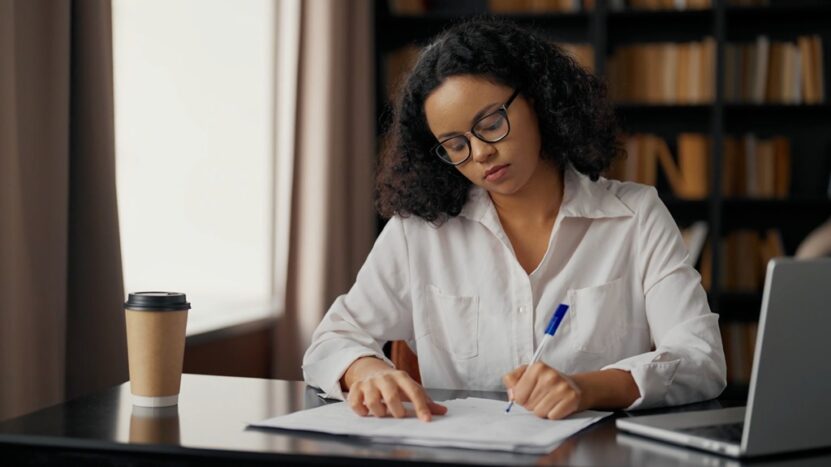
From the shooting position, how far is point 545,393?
144 cm

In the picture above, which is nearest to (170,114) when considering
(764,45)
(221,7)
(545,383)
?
(221,7)

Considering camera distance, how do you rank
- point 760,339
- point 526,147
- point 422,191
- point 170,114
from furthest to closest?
point 170,114, point 422,191, point 526,147, point 760,339

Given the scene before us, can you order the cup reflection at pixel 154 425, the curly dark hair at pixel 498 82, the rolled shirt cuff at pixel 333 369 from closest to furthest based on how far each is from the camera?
the cup reflection at pixel 154 425
the rolled shirt cuff at pixel 333 369
the curly dark hair at pixel 498 82

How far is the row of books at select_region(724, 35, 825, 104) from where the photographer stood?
4254 mm

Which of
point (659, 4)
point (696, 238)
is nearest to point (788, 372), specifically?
point (696, 238)

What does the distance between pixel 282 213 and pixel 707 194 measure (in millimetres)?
1767

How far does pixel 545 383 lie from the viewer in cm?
145

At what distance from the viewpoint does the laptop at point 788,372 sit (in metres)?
1.18

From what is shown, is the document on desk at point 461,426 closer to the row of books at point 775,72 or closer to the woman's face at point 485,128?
the woman's face at point 485,128

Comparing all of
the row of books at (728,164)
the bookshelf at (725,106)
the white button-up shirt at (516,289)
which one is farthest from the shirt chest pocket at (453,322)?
the bookshelf at (725,106)

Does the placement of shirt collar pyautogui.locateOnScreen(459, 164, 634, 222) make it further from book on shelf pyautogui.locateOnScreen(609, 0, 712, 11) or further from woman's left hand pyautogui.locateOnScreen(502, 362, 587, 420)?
book on shelf pyautogui.locateOnScreen(609, 0, 712, 11)

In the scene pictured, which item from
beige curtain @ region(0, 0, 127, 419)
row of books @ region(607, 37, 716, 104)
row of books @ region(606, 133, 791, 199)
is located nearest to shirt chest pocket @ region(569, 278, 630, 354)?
beige curtain @ region(0, 0, 127, 419)

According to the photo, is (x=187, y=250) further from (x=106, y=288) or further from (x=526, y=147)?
(x=526, y=147)

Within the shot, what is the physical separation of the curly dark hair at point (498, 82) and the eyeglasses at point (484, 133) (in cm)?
8
